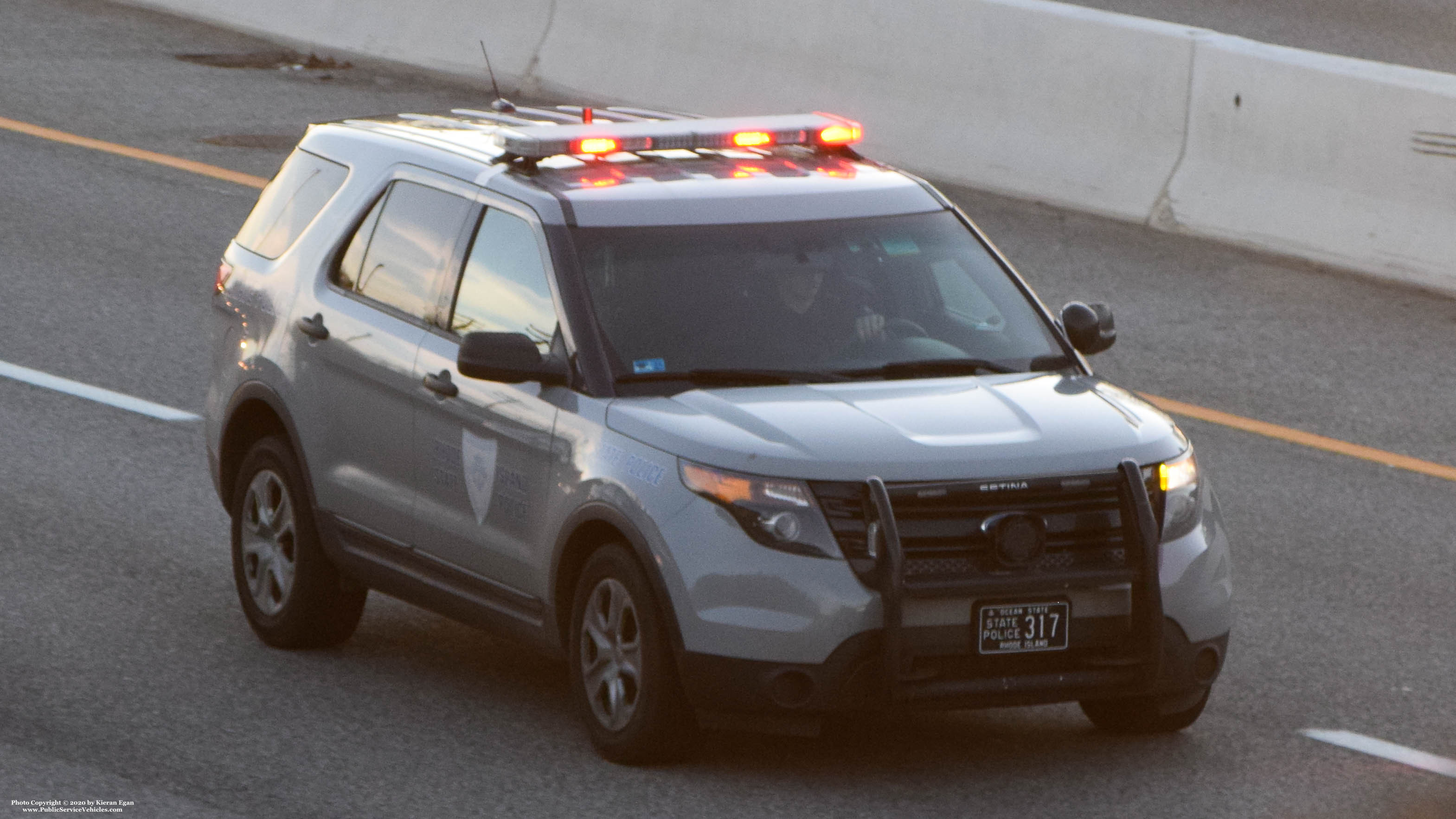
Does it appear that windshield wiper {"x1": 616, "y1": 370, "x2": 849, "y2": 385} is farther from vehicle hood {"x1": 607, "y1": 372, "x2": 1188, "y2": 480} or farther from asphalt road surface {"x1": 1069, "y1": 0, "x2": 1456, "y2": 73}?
asphalt road surface {"x1": 1069, "y1": 0, "x2": 1456, "y2": 73}

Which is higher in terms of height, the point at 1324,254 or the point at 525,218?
the point at 525,218

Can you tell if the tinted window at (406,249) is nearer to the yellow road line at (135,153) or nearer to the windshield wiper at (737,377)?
the windshield wiper at (737,377)

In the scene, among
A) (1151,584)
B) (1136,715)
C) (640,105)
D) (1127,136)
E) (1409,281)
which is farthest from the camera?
(640,105)

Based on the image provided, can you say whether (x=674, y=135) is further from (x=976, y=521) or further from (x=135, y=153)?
(x=135, y=153)

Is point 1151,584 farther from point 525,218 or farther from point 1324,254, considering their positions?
point 1324,254

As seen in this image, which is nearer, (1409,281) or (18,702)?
(18,702)

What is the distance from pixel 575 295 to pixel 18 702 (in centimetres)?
221

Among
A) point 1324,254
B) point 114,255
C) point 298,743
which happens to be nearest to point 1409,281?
point 1324,254

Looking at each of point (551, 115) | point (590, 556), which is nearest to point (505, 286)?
point (590, 556)

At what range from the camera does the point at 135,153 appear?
60.5ft

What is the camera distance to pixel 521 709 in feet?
28.1

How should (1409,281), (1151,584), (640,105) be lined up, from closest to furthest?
(1151,584)
(1409,281)
(640,105)

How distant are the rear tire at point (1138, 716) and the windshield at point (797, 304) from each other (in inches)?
41.8

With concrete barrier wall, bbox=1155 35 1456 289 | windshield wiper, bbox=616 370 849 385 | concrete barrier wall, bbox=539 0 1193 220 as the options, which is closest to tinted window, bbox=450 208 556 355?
windshield wiper, bbox=616 370 849 385
